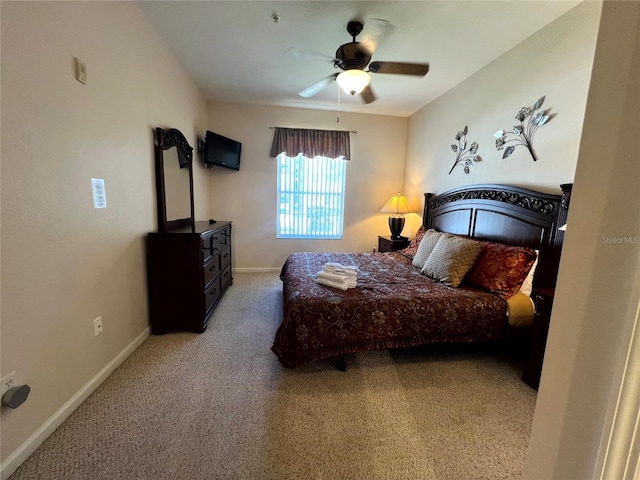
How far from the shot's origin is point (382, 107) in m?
4.07

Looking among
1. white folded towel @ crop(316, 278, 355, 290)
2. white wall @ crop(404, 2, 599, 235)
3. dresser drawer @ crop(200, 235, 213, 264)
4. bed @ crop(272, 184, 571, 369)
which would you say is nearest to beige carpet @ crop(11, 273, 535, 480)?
bed @ crop(272, 184, 571, 369)

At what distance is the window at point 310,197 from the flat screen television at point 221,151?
0.67 meters

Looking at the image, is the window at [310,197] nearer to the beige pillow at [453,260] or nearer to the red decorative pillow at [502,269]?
the beige pillow at [453,260]

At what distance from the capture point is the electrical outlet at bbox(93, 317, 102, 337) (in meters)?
1.73

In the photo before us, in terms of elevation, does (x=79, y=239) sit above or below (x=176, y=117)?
below

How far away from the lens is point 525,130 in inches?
92.4

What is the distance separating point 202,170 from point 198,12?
204cm

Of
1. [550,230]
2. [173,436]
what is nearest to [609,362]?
[173,436]

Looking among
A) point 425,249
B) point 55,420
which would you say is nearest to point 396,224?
point 425,249

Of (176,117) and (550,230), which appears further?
(176,117)

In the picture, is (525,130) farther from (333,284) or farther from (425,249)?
(333,284)

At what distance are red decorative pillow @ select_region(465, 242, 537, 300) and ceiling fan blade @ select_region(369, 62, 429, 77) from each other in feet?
5.42

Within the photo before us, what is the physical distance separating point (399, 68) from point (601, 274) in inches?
91.2

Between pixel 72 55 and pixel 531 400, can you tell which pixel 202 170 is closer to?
pixel 72 55
